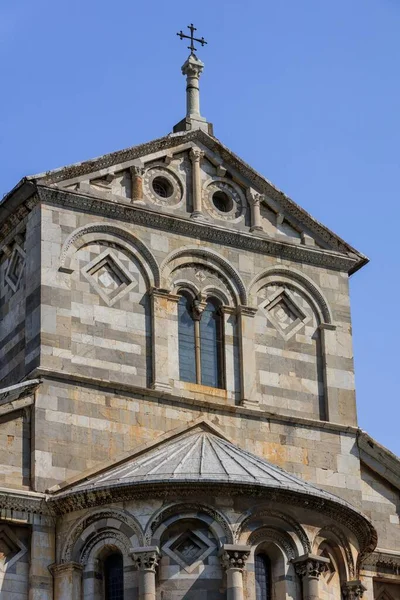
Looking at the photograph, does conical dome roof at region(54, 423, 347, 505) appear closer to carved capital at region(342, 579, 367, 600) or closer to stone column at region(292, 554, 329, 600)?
stone column at region(292, 554, 329, 600)

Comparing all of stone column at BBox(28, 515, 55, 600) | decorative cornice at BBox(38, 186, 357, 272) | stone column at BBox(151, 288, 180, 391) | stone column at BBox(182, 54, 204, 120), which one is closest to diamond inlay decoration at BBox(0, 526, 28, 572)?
stone column at BBox(28, 515, 55, 600)

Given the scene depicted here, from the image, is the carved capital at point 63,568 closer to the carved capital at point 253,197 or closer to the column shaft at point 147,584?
the column shaft at point 147,584

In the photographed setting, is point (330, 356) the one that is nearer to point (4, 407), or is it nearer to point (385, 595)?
point (385, 595)

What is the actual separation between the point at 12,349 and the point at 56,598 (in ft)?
18.0

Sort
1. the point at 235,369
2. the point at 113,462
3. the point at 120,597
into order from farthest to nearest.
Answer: the point at 235,369 → the point at 113,462 → the point at 120,597

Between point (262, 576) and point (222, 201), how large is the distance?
875 cm

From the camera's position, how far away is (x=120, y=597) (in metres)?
31.8

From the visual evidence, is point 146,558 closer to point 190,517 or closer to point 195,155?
point 190,517

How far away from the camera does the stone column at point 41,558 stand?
106 ft

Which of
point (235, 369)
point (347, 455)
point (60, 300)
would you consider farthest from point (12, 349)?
point (347, 455)

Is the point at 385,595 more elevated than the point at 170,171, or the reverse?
the point at 170,171

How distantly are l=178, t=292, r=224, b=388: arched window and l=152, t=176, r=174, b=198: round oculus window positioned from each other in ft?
6.79

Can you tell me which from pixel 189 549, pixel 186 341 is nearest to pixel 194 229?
pixel 186 341

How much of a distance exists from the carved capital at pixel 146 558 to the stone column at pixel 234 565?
107 cm
